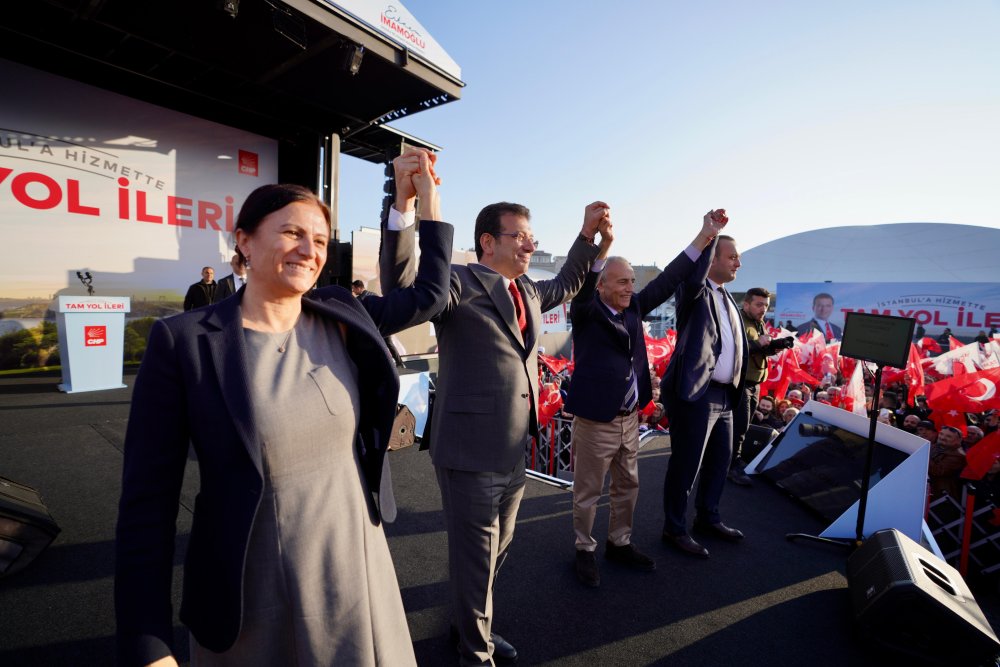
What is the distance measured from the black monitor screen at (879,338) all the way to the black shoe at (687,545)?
1.73 meters

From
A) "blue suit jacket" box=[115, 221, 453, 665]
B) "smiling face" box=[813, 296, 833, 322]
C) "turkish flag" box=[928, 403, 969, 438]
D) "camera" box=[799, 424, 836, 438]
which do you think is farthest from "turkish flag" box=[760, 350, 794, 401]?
"smiling face" box=[813, 296, 833, 322]

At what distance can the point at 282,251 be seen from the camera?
3.60ft

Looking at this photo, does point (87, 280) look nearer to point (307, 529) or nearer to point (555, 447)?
point (555, 447)

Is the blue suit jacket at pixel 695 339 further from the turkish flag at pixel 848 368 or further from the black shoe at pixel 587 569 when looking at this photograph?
the turkish flag at pixel 848 368

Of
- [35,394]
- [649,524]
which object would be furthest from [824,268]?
[35,394]

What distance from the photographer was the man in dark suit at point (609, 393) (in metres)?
2.88

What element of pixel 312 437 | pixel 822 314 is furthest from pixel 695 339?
pixel 822 314

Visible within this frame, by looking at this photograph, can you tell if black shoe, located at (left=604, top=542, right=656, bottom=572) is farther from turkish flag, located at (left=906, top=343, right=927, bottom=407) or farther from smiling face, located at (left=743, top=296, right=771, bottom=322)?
turkish flag, located at (left=906, top=343, right=927, bottom=407)

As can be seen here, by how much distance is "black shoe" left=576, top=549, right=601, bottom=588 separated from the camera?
2885mm

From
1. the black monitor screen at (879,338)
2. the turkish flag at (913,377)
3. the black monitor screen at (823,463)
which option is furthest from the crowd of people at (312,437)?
the turkish flag at (913,377)

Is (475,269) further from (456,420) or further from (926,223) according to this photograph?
(926,223)

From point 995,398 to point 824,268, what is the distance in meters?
42.8

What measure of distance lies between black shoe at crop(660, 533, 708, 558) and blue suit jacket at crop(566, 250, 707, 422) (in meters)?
1.07

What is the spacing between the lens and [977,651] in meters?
2.19
